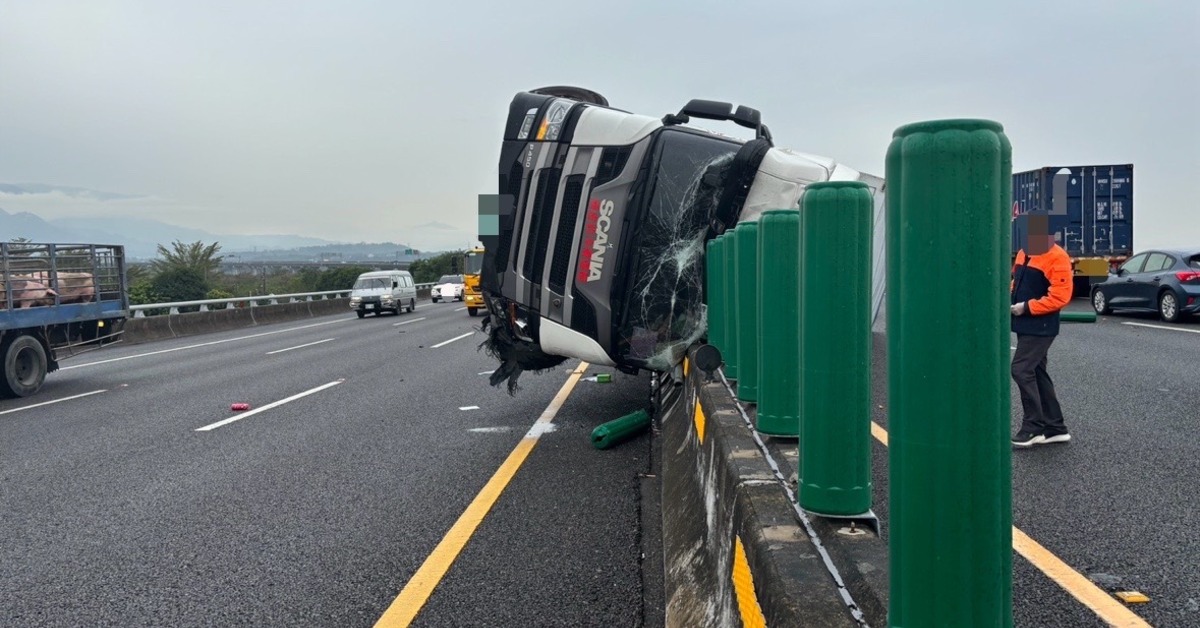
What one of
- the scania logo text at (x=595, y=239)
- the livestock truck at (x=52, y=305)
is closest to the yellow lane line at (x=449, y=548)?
the scania logo text at (x=595, y=239)

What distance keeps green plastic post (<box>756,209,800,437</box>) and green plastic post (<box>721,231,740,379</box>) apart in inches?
47.8

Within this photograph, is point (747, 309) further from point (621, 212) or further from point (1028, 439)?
point (1028, 439)

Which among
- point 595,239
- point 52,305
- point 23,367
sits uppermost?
point 595,239

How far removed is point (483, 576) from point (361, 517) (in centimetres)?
142

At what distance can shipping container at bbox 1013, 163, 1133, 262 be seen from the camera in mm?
23844

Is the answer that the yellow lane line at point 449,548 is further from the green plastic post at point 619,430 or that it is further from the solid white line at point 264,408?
the solid white line at point 264,408

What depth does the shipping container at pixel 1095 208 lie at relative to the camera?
78.2ft

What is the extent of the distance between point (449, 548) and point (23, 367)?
1059 cm

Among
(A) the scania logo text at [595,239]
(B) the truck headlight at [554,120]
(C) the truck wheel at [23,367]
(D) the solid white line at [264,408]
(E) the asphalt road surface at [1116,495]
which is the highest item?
(B) the truck headlight at [554,120]

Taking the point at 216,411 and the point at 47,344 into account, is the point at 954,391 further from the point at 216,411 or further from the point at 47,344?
the point at 47,344

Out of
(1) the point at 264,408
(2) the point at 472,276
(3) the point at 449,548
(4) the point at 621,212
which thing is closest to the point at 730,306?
(4) the point at 621,212

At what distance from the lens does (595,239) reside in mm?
6656

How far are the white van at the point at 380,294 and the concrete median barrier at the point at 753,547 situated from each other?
100.0 ft

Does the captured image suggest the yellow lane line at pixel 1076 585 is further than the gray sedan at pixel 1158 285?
No
